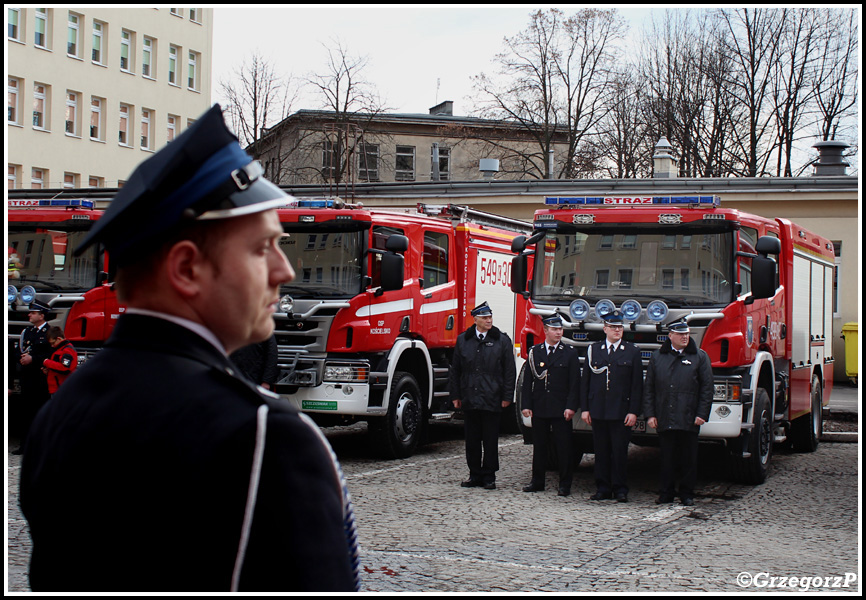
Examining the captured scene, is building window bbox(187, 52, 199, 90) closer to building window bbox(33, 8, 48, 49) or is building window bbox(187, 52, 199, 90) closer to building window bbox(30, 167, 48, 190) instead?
building window bbox(33, 8, 48, 49)

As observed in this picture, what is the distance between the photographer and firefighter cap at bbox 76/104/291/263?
1.55 metres

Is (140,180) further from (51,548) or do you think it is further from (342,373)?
(342,373)

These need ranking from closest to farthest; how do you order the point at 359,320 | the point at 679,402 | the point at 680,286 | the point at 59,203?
1. the point at 679,402
2. the point at 680,286
3. the point at 359,320
4. the point at 59,203

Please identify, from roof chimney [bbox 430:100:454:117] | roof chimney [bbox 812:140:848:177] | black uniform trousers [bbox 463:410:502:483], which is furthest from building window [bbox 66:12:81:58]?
black uniform trousers [bbox 463:410:502:483]

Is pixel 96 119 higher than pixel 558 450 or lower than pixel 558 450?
higher

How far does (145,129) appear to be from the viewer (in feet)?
162

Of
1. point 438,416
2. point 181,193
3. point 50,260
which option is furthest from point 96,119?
point 181,193

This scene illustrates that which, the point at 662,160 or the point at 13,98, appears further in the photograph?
the point at 13,98

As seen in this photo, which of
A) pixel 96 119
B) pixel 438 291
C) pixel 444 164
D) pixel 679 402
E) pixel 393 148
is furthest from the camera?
pixel 393 148

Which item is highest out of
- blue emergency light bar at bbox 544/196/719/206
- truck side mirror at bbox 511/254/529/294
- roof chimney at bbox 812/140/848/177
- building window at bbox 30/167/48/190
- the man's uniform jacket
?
building window at bbox 30/167/48/190

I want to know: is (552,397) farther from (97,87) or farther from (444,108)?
(444,108)

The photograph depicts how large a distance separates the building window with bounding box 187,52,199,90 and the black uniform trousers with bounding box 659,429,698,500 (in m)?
44.7

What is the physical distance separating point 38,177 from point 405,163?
20684mm

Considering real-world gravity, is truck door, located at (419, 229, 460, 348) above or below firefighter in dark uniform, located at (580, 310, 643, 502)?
above
